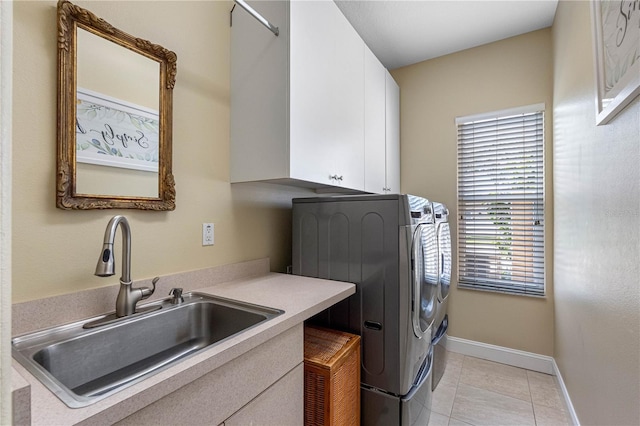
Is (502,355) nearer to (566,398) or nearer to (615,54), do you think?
(566,398)

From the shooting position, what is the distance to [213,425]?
0.80 meters

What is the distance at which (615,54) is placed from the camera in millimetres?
1055

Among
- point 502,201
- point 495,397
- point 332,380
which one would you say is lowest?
point 495,397

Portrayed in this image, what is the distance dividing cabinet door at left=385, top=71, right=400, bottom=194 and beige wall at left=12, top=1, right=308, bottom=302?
1.07 m

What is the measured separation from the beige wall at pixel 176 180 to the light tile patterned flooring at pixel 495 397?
151cm

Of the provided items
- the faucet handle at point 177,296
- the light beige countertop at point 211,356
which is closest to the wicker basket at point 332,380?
the light beige countertop at point 211,356

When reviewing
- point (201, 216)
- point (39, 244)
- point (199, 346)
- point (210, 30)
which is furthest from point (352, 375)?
point (210, 30)

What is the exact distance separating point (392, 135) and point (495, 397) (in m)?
2.24

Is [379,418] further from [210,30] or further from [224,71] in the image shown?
[210,30]

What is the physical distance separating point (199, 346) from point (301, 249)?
0.77m

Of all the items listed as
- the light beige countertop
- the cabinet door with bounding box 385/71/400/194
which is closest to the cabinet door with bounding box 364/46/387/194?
the cabinet door with bounding box 385/71/400/194

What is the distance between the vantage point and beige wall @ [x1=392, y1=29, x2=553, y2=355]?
7.96 feet

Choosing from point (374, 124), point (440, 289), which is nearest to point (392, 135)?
point (374, 124)

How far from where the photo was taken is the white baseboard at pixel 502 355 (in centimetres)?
238
